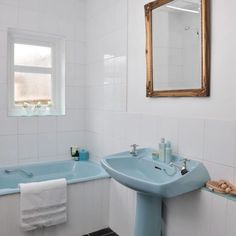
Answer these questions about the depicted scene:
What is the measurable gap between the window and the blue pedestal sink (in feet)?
4.57

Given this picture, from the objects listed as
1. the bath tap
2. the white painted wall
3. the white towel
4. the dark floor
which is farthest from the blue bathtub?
the dark floor

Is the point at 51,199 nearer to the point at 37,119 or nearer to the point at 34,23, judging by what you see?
the point at 37,119

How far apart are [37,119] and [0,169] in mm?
648

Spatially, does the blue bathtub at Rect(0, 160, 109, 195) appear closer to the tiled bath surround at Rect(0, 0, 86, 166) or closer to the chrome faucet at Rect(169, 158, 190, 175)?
the tiled bath surround at Rect(0, 0, 86, 166)

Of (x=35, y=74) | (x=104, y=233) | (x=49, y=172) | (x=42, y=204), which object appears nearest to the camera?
(x=42, y=204)

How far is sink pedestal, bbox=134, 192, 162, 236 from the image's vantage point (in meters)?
1.89

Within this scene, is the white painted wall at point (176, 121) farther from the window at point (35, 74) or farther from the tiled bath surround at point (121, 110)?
the window at point (35, 74)

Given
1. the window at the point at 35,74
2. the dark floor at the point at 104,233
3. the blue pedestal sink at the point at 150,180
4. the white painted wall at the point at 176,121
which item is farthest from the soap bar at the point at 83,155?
the blue pedestal sink at the point at 150,180

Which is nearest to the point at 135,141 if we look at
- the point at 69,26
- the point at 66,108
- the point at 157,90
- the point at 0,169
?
the point at 157,90

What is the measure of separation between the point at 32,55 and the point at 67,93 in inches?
23.3

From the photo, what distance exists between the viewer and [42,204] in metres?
2.27

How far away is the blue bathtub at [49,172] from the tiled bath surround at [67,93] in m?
0.10

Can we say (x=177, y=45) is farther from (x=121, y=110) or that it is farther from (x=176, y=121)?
(x=121, y=110)

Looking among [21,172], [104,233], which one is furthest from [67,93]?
[104,233]
